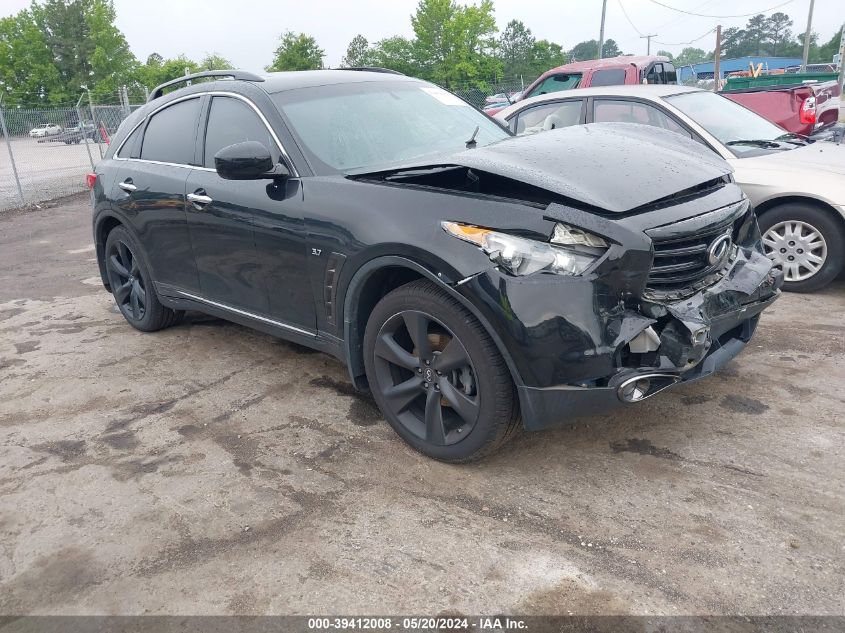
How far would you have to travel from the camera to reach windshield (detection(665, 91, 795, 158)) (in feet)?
18.6

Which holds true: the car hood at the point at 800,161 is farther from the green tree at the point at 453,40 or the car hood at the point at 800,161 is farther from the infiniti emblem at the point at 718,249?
the green tree at the point at 453,40

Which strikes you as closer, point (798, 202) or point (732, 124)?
point (798, 202)

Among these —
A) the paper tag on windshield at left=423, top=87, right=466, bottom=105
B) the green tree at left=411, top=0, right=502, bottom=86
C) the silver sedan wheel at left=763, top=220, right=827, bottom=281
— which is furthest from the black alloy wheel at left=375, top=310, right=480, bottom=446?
the green tree at left=411, top=0, right=502, bottom=86

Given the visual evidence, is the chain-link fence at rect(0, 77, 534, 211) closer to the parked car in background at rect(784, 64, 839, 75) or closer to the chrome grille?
the chrome grille

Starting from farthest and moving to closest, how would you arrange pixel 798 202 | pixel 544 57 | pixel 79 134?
pixel 544 57 → pixel 79 134 → pixel 798 202

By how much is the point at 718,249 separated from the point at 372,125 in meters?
1.99

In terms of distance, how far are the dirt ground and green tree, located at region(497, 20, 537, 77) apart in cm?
6217

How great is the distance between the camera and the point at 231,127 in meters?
4.02

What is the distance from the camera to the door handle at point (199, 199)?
158 inches

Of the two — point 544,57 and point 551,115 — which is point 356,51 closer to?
point 544,57

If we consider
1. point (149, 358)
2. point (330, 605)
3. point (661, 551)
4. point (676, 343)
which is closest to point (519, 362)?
point (676, 343)

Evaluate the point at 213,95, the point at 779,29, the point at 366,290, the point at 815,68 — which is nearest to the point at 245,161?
the point at 366,290

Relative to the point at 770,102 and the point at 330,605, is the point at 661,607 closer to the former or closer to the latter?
the point at 330,605

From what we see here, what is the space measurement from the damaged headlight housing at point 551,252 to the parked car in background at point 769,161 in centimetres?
301
